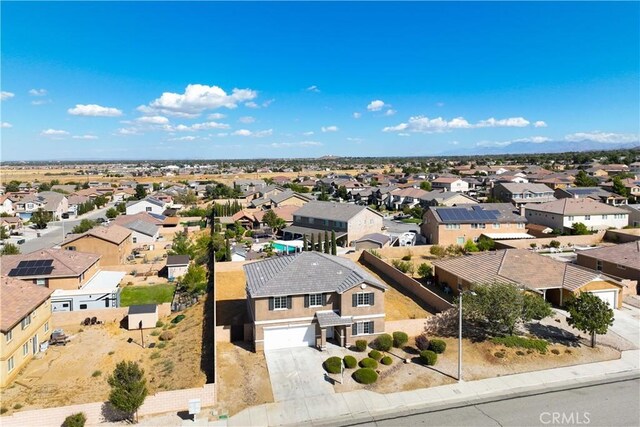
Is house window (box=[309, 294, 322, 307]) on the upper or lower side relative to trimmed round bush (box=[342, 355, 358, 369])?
upper

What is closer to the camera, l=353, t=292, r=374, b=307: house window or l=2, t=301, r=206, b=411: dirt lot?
l=2, t=301, r=206, b=411: dirt lot

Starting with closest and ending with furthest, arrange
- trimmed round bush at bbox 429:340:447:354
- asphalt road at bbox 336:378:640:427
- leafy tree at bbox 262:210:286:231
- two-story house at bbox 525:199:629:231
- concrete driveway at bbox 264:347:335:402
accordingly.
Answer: asphalt road at bbox 336:378:640:427, concrete driveway at bbox 264:347:335:402, trimmed round bush at bbox 429:340:447:354, two-story house at bbox 525:199:629:231, leafy tree at bbox 262:210:286:231

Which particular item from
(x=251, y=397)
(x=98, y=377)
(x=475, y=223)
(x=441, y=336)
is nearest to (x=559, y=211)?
(x=475, y=223)

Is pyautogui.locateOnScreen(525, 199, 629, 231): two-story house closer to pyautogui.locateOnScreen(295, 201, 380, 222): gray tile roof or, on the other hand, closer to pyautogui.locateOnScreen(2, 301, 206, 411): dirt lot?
pyautogui.locateOnScreen(295, 201, 380, 222): gray tile roof

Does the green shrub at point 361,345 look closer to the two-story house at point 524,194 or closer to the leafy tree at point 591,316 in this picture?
the leafy tree at point 591,316

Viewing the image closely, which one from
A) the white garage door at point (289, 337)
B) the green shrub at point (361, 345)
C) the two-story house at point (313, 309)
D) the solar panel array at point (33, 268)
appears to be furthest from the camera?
the solar panel array at point (33, 268)

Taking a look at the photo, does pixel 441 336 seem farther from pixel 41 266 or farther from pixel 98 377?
pixel 41 266

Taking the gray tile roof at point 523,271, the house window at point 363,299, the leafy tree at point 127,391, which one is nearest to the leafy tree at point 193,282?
the house window at point 363,299

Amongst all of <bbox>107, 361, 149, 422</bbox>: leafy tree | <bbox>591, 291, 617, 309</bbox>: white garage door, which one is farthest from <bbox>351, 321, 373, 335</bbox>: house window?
<bbox>591, 291, 617, 309</bbox>: white garage door
